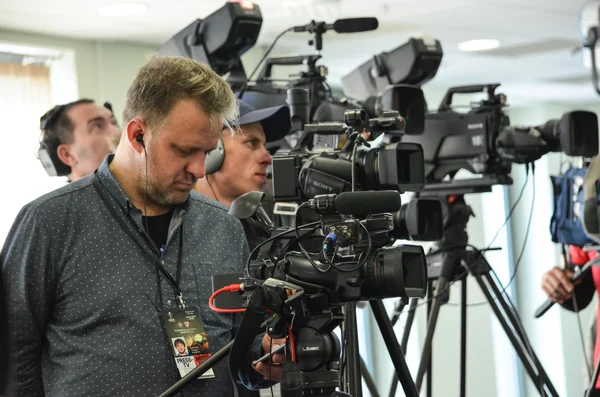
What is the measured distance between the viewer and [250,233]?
211 cm

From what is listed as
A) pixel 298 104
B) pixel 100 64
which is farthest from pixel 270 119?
pixel 100 64

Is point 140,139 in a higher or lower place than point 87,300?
higher

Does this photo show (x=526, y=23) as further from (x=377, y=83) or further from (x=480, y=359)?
(x=480, y=359)

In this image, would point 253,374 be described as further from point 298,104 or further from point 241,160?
point 298,104

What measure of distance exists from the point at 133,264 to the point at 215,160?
771 millimetres

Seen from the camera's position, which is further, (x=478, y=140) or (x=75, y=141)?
(x=75, y=141)

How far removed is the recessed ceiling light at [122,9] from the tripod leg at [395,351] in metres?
2.65

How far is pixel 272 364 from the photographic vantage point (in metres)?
1.55

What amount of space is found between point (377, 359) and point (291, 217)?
4424 mm

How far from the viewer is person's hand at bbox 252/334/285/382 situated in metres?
1.53

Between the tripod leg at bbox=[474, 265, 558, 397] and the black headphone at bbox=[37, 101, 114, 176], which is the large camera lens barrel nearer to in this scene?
the tripod leg at bbox=[474, 265, 558, 397]

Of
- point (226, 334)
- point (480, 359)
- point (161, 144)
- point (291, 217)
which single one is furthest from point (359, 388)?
point (480, 359)

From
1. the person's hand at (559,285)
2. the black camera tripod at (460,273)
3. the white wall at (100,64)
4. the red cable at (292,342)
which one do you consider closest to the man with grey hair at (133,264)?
the red cable at (292,342)

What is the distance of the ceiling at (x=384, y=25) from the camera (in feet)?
13.4
